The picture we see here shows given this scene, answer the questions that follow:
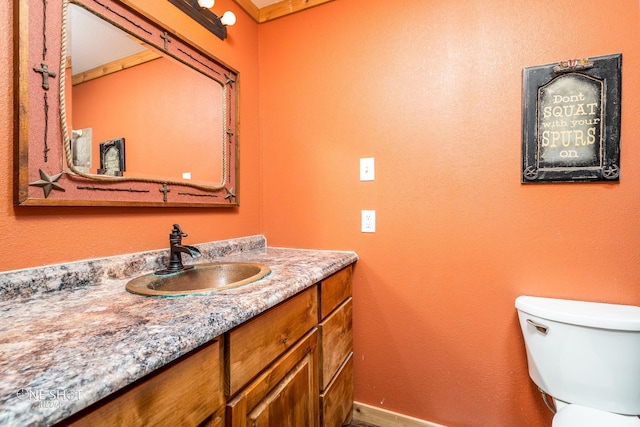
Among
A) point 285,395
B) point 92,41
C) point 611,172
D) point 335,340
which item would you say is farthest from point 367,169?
point 92,41

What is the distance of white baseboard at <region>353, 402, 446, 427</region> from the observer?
4.79ft

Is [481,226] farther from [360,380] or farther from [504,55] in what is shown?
[360,380]

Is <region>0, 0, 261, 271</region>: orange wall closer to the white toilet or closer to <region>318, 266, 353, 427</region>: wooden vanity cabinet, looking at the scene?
<region>318, 266, 353, 427</region>: wooden vanity cabinet

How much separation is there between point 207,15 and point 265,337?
4.93ft

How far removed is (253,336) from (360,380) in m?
1.07

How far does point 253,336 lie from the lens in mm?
785

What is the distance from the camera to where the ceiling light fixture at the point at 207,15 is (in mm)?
1307

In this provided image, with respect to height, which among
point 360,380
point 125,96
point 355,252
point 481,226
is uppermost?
point 125,96

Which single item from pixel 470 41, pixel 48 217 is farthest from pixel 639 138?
pixel 48 217

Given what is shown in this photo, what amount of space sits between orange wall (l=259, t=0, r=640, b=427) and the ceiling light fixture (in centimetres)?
38

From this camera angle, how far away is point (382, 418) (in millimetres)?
1518

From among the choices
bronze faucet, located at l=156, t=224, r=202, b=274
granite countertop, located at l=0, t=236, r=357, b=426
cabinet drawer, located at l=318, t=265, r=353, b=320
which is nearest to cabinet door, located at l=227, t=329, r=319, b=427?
cabinet drawer, located at l=318, t=265, r=353, b=320

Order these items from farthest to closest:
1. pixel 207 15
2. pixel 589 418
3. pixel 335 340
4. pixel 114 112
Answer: pixel 207 15, pixel 335 340, pixel 114 112, pixel 589 418

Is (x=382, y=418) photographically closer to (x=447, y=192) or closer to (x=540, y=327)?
(x=540, y=327)
